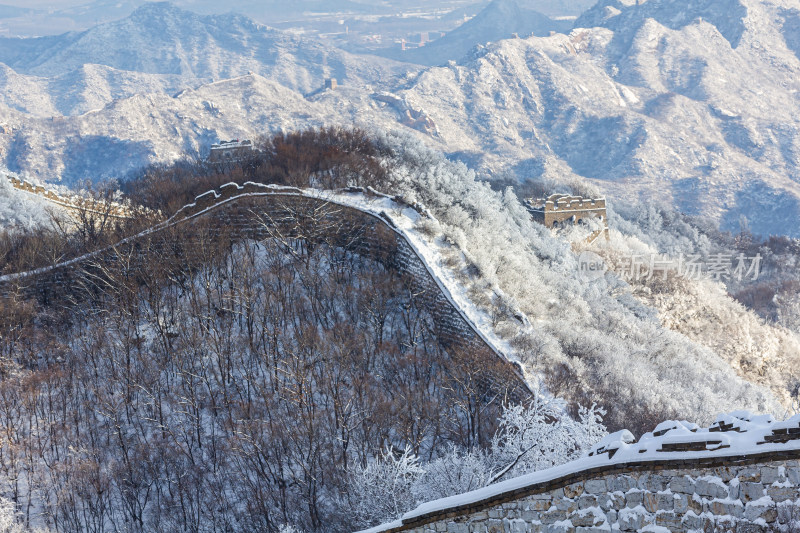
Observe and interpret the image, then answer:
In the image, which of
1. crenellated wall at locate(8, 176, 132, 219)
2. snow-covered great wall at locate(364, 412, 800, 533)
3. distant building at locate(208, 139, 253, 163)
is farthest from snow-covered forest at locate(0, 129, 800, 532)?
distant building at locate(208, 139, 253, 163)

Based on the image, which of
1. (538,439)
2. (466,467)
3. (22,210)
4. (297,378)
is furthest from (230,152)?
(538,439)

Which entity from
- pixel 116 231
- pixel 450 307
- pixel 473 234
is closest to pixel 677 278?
pixel 473 234

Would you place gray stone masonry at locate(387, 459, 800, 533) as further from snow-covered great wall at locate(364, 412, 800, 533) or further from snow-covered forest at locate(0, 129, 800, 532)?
snow-covered forest at locate(0, 129, 800, 532)

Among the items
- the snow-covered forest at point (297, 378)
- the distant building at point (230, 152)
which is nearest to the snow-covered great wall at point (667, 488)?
the snow-covered forest at point (297, 378)

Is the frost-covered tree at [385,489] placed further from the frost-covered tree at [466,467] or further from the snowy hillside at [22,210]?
the snowy hillside at [22,210]

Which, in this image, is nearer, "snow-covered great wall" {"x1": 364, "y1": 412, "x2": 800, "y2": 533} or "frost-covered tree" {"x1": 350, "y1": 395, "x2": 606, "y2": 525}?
"snow-covered great wall" {"x1": 364, "y1": 412, "x2": 800, "y2": 533}

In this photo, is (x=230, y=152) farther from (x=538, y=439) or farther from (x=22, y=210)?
(x=538, y=439)

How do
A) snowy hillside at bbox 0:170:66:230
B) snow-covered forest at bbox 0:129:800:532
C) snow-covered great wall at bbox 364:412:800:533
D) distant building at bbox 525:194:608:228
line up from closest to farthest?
snow-covered great wall at bbox 364:412:800:533 < snow-covered forest at bbox 0:129:800:532 < snowy hillside at bbox 0:170:66:230 < distant building at bbox 525:194:608:228
